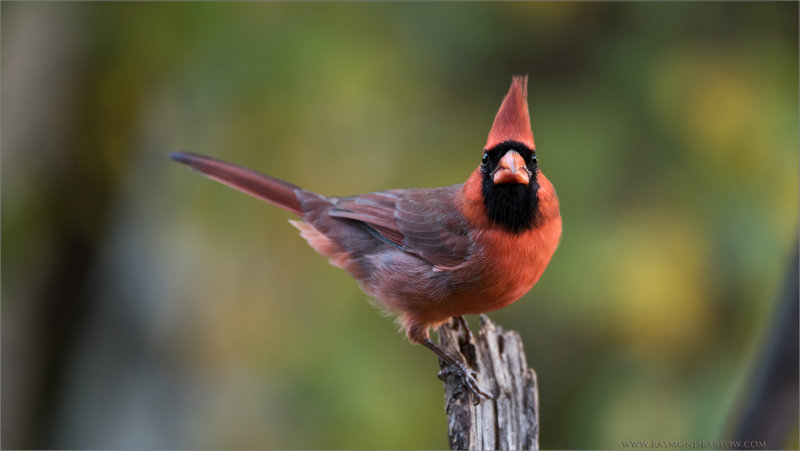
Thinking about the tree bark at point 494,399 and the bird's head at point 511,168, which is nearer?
the bird's head at point 511,168

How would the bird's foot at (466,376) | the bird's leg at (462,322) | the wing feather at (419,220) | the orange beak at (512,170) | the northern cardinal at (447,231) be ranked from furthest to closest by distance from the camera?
the bird's leg at (462,322) < the wing feather at (419,220) < the bird's foot at (466,376) < the northern cardinal at (447,231) < the orange beak at (512,170)

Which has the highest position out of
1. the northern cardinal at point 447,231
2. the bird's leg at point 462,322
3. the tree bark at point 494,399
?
the northern cardinal at point 447,231

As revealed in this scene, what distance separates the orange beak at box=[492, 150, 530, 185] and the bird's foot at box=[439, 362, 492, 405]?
824 mm

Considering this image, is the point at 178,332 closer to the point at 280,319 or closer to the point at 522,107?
the point at 280,319

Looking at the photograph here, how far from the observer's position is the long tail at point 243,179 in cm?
329

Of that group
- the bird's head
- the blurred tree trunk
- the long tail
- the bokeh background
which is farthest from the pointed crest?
the bokeh background

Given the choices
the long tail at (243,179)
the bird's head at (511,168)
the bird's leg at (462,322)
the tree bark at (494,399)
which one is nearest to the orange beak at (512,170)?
the bird's head at (511,168)

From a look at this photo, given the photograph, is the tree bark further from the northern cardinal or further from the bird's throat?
the bird's throat

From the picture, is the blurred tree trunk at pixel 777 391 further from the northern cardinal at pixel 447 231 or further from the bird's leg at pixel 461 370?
the bird's leg at pixel 461 370

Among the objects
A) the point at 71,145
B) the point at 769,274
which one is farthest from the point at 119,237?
the point at 769,274

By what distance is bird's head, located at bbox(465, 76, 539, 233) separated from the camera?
241 centimetres

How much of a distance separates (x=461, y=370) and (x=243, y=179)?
1.37m

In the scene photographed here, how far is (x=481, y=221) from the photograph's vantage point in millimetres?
2775

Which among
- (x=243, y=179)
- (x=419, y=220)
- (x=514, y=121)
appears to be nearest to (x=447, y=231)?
(x=419, y=220)
